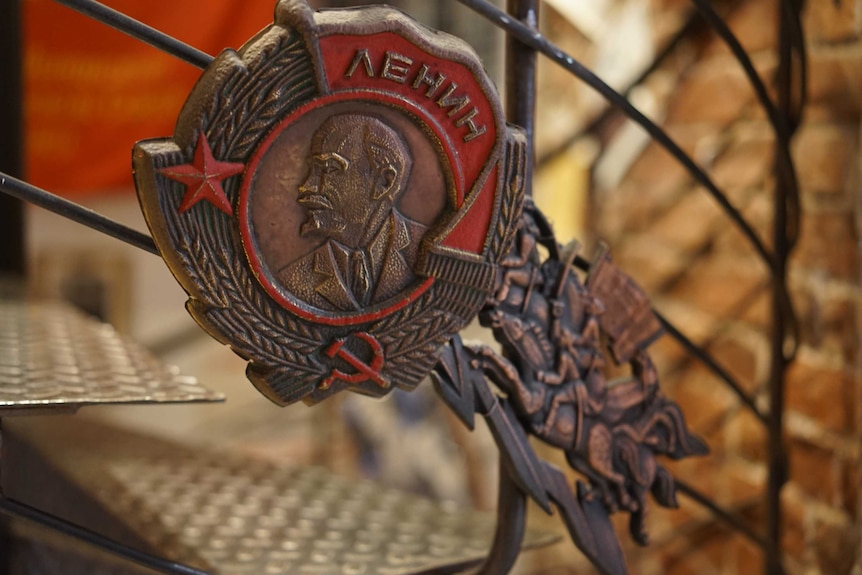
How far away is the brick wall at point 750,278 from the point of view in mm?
1033

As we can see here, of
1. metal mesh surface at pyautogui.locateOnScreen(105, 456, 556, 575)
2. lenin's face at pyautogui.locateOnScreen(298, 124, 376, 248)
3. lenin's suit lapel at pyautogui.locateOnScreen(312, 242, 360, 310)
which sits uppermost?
lenin's face at pyautogui.locateOnScreen(298, 124, 376, 248)

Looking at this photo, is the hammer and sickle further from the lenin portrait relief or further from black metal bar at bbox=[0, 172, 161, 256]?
black metal bar at bbox=[0, 172, 161, 256]

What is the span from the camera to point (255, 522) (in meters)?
0.86

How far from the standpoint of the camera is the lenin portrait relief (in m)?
0.53

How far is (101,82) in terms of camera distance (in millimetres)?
2043

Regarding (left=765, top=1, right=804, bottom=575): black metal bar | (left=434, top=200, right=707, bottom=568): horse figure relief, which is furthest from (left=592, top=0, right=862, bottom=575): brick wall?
(left=434, top=200, right=707, bottom=568): horse figure relief

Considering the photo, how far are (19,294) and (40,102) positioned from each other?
0.89 m

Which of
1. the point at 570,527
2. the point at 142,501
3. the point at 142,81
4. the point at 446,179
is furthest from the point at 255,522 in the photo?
the point at 142,81

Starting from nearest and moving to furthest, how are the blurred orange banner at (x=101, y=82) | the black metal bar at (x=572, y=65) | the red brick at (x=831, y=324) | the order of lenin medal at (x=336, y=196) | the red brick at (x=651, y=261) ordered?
the order of lenin medal at (x=336, y=196)
the black metal bar at (x=572, y=65)
the red brick at (x=831, y=324)
the red brick at (x=651, y=261)
the blurred orange banner at (x=101, y=82)

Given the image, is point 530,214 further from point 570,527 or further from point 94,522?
point 94,522

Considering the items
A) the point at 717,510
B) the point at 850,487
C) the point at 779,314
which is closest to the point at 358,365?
the point at 717,510

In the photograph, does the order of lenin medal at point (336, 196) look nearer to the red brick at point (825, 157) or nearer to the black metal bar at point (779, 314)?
the black metal bar at point (779, 314)

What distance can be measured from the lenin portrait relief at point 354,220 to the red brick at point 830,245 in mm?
650

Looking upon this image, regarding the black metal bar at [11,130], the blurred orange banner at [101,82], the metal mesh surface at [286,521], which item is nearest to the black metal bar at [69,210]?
the metal mesh surface at [286,521]
